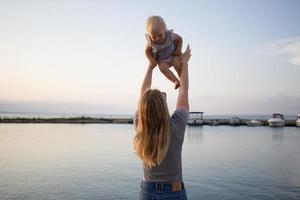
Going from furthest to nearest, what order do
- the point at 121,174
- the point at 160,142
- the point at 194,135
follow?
1. the point at 194,135
2. the point at 121,174
3. the point at 160,142

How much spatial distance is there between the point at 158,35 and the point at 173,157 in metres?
0.90

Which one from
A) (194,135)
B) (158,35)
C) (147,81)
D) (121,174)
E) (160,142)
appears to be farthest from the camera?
(194,135)

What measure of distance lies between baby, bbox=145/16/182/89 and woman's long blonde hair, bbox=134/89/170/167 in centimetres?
51

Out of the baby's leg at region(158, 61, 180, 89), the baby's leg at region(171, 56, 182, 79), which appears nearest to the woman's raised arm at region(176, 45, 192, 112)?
the baby's leg at region(171, 56, 182, 79)

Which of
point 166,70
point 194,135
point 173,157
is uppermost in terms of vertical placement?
point 166,70

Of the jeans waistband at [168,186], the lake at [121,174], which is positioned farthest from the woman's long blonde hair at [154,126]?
the lake at [121,174]

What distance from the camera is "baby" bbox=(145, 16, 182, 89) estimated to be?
2820 mm

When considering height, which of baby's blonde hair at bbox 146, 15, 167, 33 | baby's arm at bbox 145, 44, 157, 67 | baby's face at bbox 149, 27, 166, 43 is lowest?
baby's arm at bbox 145, 44, 157, 67

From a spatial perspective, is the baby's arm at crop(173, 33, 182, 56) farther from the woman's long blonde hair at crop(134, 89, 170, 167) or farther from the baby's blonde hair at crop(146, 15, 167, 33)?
the woman's long blonde hair at crop(134, 89, 170, 167)

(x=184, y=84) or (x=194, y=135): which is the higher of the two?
(x=184, y=84)

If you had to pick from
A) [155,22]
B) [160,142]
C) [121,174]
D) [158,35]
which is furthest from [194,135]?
[160,142]

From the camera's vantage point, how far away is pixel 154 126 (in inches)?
92.6

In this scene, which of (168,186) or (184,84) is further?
(184,84)

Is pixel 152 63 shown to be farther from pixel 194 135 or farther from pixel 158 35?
pixel 194 135
